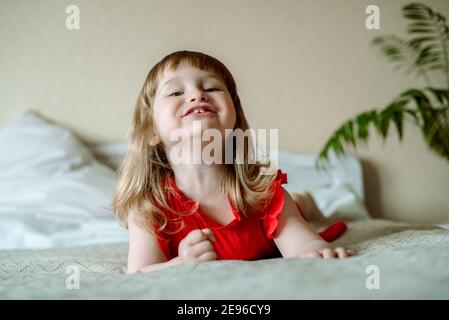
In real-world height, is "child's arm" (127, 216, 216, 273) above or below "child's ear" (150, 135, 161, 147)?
below

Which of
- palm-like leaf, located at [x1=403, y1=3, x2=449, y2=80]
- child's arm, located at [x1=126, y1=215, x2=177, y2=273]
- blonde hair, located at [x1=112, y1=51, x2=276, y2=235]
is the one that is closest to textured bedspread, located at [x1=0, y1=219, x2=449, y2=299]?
child's arm, located at [x1=126, y1=215, x2=177, y2=273]

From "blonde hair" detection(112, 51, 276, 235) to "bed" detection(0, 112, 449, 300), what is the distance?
13 centimetres

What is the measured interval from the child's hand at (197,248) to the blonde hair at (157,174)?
0.12 m

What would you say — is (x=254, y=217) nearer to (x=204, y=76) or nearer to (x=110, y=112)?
(x=204, y=76)

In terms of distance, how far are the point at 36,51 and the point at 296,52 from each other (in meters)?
1.13

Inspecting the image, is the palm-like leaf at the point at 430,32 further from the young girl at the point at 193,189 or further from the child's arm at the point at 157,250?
the child's arm at the point at 157,250

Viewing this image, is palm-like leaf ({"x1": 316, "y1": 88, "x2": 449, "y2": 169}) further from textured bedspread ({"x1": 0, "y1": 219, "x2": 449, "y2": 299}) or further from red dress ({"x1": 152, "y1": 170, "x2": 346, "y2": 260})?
textured bedspread ({"x1": 0, "y1": 219, "x2": 449, "y2": 299})

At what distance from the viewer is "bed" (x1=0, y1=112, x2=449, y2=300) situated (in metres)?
0.47

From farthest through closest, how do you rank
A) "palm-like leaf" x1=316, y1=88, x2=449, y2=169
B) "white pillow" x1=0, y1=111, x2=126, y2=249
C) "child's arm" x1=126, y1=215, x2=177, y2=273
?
"palm-like leaf" x1=316, y1=88, x2=449, y2=169 < "white pillow" x1=0, y1=111, x2=126, y2=249 < "child's arm" x1=126, y1=215, x2=177, y2=273


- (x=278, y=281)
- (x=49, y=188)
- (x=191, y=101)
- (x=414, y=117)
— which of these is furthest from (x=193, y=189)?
(x=414, y=117)

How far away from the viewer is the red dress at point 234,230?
0.85 metres

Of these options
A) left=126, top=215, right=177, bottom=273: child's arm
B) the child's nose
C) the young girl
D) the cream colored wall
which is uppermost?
the cream colored wall

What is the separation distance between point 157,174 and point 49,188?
2.57 ft

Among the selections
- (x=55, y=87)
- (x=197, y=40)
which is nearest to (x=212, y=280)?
(x=197, y=40)
